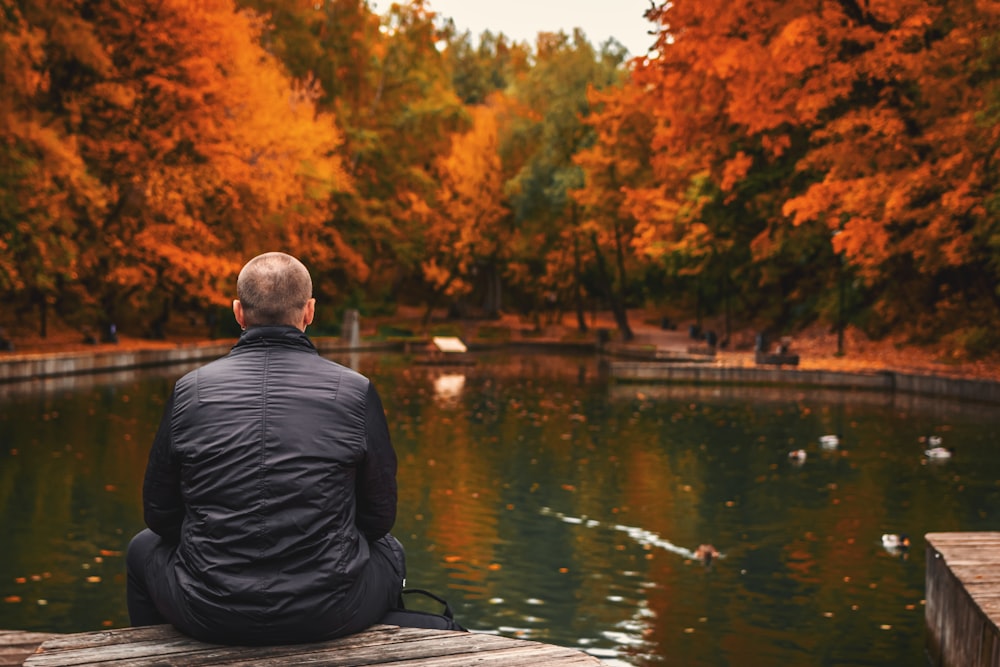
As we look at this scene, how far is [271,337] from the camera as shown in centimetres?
408

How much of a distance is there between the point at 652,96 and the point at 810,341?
1460 cm

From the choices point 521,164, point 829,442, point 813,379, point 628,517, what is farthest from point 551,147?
point 628,517

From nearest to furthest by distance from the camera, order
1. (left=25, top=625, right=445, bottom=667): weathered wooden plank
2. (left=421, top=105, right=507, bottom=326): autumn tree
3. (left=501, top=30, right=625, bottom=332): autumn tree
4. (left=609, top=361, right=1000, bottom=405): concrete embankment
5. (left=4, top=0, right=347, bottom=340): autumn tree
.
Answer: (left=25, top=625, right=445, bottom=667): weathered wooden plank
(left=609, top=361, right=1000, bottom=405): concrete embankment
(left=4, top=0, right=347, bottom=340): autumn tree
(left=501, top=30, right=625, bottom=332): autumn tree
(left=421, top=105, right=507, bottom=326): autumn tree

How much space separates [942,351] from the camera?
107 feet

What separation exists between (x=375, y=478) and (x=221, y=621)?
2.25 feet

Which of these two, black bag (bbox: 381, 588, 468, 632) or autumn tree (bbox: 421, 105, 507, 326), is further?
autumn tree (bbox: 421, 105, 507, 326)

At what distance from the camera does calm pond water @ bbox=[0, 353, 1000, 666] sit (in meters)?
8.16

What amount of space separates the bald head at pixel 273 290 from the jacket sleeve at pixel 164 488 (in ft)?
1.32

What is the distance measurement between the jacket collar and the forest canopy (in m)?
21.0

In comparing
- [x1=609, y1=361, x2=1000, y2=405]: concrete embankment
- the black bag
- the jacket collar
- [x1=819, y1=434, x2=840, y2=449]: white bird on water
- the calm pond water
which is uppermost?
the jacket collar

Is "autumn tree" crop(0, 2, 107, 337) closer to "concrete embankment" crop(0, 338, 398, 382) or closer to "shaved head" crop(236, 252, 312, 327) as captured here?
"concrete embankment" crop(0, 338, 398, 382)

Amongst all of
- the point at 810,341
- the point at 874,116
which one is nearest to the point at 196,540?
the point at 874,116

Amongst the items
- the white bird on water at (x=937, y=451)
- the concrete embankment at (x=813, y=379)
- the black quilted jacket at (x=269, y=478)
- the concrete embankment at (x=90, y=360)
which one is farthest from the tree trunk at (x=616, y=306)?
the black quilted jacket at (x=269, y=478)

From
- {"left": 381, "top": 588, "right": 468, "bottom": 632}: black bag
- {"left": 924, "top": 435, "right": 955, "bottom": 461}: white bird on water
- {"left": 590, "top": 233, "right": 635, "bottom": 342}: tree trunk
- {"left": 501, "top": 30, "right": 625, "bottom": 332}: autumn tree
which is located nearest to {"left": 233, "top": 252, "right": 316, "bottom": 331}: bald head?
{"left": 381, "top": 588, "right": 468, "bottom": 632}: black bag
